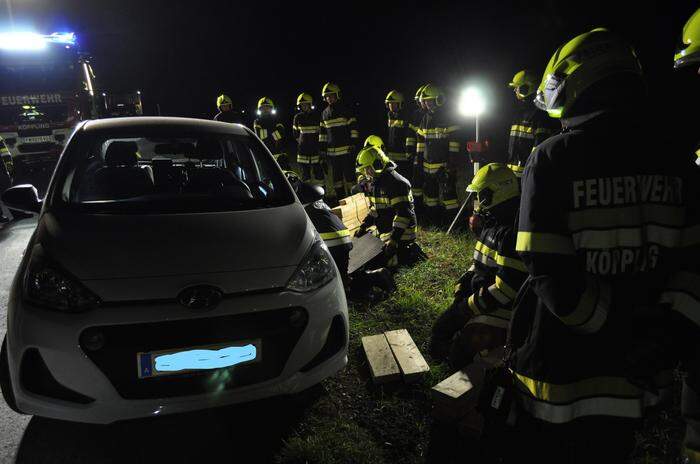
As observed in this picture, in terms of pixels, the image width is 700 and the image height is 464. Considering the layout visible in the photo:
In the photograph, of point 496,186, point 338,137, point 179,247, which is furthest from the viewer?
point 338,137

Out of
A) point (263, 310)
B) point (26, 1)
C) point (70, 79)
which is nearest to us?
point (263, 310)

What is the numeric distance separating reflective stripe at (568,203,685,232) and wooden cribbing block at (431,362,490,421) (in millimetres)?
1298

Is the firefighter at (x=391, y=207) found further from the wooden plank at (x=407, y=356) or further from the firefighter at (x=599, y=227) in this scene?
the firefighter at (x=599, y=227)

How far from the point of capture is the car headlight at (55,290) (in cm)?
196

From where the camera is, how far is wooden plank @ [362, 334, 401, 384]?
9.15 ft

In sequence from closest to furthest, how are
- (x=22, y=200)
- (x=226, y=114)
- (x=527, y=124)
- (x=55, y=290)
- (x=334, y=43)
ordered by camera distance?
→ (x=55, y=290) < (x=22, y=200) < (x=527, y=124) < (x=226, y=114) < (x=334, y=43)

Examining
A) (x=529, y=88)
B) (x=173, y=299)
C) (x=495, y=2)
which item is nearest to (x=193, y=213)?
(x=173, y=299)

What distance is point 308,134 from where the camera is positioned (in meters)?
9.01

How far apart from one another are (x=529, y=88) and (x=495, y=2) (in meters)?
Answer: 5.97

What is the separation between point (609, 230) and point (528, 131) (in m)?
4.92

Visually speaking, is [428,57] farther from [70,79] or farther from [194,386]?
[194,386]

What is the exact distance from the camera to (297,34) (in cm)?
1959

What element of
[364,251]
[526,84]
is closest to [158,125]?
[364,251]

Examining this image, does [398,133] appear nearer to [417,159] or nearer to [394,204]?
[417,159]
